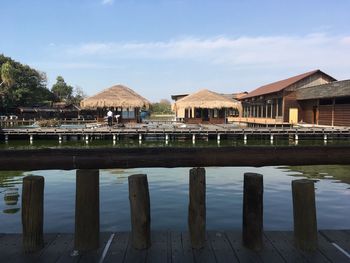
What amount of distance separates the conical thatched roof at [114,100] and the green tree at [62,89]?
57.4 metres

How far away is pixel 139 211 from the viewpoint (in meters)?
3.27

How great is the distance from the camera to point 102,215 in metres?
7.93

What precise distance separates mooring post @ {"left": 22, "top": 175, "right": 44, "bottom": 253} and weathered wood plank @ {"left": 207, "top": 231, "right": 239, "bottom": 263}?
1495 millimetres

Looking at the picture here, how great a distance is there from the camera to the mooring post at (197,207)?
328 cm

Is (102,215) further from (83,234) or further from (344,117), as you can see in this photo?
(344,117)

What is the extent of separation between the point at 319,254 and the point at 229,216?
4800mm

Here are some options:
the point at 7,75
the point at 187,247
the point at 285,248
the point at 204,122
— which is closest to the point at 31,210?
the point at 187,247

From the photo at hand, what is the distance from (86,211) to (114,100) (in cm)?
2922

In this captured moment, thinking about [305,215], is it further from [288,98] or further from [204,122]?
[288,98]

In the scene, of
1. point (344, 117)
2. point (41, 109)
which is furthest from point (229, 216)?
point (41, 109)

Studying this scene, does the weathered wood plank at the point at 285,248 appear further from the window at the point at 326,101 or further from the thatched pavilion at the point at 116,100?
the window at the point at 326,101

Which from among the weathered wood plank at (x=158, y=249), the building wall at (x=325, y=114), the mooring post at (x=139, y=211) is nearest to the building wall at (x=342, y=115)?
the building wall at (x=325, y=114)

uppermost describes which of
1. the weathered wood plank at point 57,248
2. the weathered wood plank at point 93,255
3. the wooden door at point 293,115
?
the wooden door at point 293,115

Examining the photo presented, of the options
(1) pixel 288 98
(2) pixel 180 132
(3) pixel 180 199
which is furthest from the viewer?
(1) pixel 288 98
